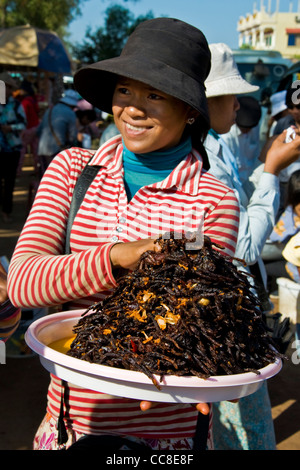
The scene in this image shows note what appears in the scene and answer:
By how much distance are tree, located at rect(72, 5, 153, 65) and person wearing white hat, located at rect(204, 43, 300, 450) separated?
34.0m

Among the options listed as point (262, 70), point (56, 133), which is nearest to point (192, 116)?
point (56, 133)

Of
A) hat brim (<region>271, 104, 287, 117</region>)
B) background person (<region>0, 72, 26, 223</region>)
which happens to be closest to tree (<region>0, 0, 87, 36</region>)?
background person (<region>0, 72, 26, 223</region>)

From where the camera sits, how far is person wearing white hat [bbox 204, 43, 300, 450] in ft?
10.7

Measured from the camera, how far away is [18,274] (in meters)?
2.03

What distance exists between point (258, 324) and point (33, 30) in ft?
62.0

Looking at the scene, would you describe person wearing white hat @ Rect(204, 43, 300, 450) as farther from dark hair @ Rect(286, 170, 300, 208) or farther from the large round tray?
dark hair @ Rect(286, 170, 300, 208)

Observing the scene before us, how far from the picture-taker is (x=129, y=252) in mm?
1877

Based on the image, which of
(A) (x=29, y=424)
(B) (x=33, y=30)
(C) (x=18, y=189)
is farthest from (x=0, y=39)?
(A) (x=29, y=424)

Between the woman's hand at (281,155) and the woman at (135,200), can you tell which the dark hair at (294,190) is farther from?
the woman at (135,200)

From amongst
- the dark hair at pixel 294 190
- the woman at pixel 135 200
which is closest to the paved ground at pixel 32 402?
the dark hair at pixel 294 190

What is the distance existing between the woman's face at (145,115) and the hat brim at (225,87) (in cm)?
134

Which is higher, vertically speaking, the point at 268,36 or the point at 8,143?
the point at 268,36

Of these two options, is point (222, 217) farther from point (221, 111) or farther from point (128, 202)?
point (221, 111)

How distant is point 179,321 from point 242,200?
193cm
